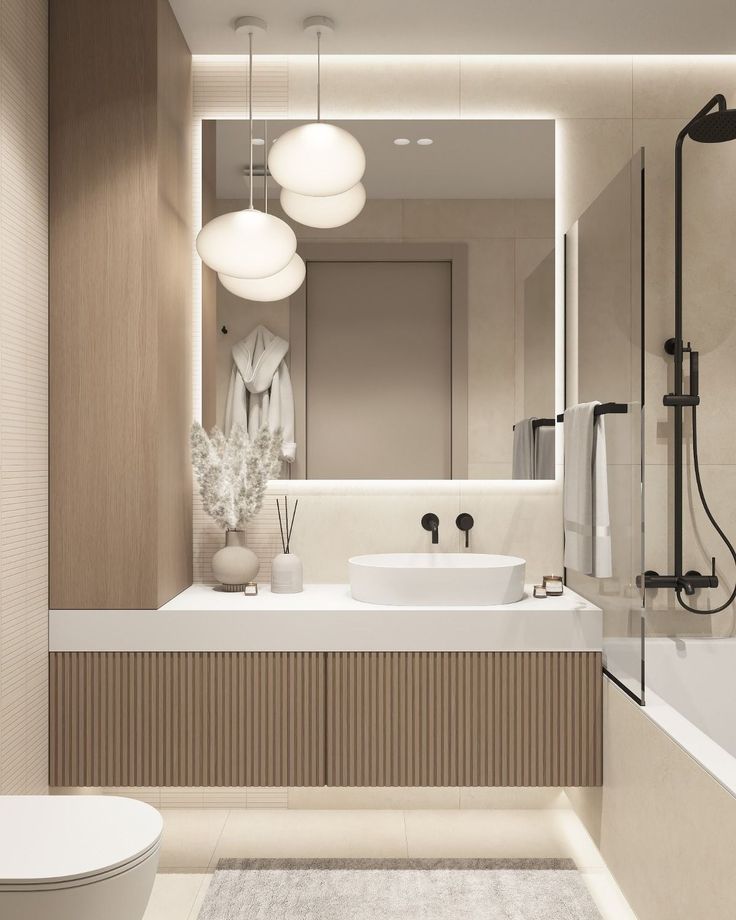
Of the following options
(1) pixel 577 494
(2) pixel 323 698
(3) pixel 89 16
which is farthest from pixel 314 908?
(3) pixel 89 16

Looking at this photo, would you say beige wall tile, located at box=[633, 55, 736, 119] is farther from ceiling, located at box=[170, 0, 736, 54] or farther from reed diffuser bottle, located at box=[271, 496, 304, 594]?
reed diffuser bottle, located at box=[271, 496, 304, 594]

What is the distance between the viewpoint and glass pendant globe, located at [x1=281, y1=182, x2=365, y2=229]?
2602 mm

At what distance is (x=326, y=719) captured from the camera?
2.31 metres

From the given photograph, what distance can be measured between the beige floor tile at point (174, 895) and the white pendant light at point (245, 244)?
6.02 ft

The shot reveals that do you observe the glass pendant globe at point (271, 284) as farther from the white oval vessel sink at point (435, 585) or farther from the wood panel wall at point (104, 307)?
the white oval vessel sink at point (435, 585)

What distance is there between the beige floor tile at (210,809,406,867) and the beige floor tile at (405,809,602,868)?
77mm

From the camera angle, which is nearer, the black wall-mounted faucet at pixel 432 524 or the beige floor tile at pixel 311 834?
the beige floor tile at pixel 311 834

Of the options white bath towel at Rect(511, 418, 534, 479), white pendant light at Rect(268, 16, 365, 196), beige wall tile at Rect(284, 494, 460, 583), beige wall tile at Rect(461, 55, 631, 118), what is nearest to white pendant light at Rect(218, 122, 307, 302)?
white pendant light at Rect(268, 16, 365, 196)

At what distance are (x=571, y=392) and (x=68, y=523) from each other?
→ 169 cm

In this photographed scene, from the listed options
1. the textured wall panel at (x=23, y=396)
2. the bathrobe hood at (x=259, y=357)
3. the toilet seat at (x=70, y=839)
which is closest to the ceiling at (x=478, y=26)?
the textured wall panel at (x=23, y=396)

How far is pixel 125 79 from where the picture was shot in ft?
7.50

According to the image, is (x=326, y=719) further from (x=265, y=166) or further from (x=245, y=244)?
(x=265, y=166)

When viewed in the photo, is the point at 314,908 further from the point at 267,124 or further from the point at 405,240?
the point at 267,124

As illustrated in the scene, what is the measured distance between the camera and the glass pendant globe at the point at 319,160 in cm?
236
